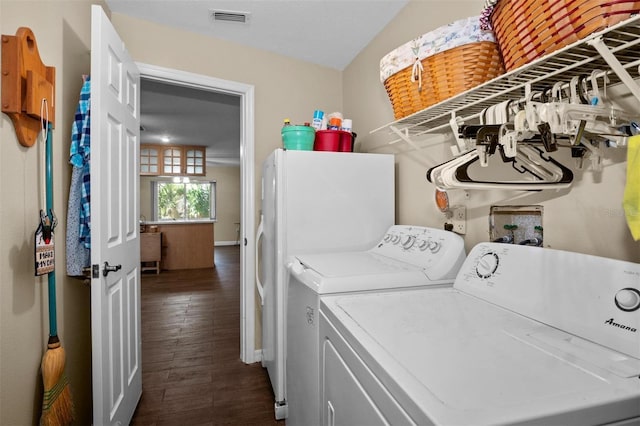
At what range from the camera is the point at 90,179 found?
1.36 metres

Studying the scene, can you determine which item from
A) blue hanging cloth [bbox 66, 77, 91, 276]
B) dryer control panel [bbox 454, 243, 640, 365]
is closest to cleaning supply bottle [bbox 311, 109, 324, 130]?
blue hanging cloth [bbox 66, 77, 91, 276]

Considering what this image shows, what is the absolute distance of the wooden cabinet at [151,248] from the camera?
5.54 meters

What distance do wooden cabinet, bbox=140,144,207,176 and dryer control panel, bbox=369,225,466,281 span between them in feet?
19.9

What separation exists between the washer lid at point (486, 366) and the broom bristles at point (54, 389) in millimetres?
1052

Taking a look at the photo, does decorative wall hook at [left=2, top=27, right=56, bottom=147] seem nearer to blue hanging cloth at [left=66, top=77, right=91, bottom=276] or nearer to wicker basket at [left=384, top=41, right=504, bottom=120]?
blue hanging cloth at [left=66, top=77, right=91, bottom=276]

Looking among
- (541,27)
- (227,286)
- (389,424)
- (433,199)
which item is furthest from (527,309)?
(227,286)

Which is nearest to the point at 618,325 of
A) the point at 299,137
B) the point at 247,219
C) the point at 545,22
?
the point at 545,22

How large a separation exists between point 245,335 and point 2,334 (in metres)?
1.68

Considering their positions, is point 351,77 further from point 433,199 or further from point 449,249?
point 449,249

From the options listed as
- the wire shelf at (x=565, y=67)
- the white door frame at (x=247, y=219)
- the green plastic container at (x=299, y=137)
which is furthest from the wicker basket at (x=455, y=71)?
the white door frame at (x=247, y=219)

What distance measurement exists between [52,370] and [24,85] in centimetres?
100

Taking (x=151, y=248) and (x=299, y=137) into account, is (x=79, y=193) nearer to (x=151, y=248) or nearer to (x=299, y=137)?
(x=299, y=137)

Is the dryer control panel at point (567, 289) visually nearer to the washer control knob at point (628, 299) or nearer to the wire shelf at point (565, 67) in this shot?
the washer control knob at point (628, 299)

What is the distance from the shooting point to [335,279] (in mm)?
1220
